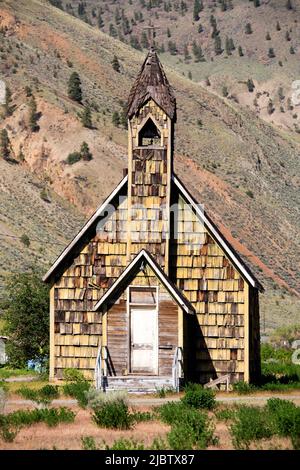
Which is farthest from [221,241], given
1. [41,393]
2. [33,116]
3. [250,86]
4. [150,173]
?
[250,86]

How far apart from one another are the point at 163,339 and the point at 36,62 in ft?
278

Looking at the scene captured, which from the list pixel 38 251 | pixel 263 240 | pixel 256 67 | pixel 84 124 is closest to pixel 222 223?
pixel 263 240

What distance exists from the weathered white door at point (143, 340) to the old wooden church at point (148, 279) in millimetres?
24

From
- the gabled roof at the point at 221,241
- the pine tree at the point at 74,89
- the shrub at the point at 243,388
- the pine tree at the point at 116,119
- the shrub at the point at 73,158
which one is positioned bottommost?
the shrub at the point at 243,388

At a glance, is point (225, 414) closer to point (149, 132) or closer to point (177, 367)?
point (177, 367)

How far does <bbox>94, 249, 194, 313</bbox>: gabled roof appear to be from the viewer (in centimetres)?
2972

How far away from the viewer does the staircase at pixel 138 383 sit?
29.4m

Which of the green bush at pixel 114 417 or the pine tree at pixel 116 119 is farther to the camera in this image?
the pine tree at pixel 116 119

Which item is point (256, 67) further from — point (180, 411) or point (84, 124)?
point (180, 411)

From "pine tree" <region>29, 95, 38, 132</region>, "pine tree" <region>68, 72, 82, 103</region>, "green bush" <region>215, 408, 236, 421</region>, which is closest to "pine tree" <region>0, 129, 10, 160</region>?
"pine tree" <region>29, 95, 38, 132</region>

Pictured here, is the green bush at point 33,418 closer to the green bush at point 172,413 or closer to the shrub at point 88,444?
the green bush at point 172,413

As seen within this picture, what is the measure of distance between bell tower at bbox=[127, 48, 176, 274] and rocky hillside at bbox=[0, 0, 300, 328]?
40.7 m

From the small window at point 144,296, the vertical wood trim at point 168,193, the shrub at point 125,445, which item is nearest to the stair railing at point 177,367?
the small window at point 144,296

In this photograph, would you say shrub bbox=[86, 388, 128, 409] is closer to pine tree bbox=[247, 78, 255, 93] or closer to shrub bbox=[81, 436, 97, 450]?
shrub bbox=[81, 436, 97, 450]
